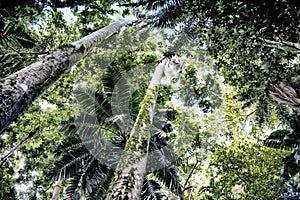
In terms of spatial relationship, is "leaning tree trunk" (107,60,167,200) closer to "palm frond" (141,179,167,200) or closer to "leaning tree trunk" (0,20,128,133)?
"leaning tree trunk" (0,20,128,133)

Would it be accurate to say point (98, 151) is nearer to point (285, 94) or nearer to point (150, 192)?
point (150, 192)

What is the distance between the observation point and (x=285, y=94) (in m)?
6.91

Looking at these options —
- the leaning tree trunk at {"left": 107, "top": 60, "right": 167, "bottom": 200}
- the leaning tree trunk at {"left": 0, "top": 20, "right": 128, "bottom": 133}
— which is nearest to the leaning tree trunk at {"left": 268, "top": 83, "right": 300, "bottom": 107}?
the leaning tree trunk at {"left": 107, "top": 60, "right": 167, "bottom": 200}

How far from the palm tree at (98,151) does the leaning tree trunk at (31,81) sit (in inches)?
134

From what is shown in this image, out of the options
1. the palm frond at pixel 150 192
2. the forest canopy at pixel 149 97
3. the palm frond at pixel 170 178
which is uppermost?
the forest canopy at pixel 149 97

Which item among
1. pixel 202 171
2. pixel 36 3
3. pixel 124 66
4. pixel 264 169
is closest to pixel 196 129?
pixel 202 171

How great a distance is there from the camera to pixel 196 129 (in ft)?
45.6

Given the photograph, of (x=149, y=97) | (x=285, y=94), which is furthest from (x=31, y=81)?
(x=285, y=94)

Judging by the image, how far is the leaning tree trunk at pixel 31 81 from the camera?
315 centimetres

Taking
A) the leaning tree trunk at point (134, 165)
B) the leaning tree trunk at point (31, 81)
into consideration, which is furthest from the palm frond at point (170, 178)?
the leaning tree trunk at point (31, 81)

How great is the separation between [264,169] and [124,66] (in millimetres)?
8932

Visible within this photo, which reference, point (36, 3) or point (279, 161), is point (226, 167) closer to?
point (279, 161)

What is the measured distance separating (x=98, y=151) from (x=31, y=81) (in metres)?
5.81

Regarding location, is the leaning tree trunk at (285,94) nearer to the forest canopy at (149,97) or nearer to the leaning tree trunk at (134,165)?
the forest canopy at (149,97)
